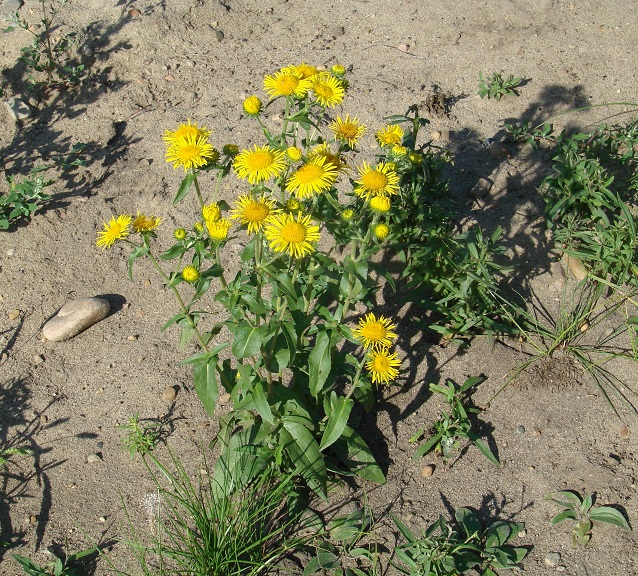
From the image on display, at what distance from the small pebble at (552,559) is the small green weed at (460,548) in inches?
3.9

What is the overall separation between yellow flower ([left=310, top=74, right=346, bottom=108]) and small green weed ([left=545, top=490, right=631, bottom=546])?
82.0 inches

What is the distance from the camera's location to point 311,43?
18.0 feet

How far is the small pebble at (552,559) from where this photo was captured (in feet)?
9.94

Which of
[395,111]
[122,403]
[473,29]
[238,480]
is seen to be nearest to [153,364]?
[122,403]

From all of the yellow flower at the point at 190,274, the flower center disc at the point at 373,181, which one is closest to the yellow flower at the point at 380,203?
the flower center disc at the point at 373,181

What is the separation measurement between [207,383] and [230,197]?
1843 millimetres

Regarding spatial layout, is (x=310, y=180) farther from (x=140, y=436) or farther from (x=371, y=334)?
(x=140, y=436)

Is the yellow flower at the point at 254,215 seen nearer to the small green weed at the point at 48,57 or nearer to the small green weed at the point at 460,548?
the small green weed at the point at 460,548

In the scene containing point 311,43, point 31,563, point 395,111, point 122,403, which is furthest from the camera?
point 311,43

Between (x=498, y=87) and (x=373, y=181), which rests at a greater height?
(x=373, y=181)

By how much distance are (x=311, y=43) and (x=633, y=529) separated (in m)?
4.15

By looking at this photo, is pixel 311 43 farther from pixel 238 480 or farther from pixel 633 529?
pixel 633 529

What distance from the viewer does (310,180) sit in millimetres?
2625

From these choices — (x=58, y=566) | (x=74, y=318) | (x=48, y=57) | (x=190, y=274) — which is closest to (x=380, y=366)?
(x=190, y=274)
